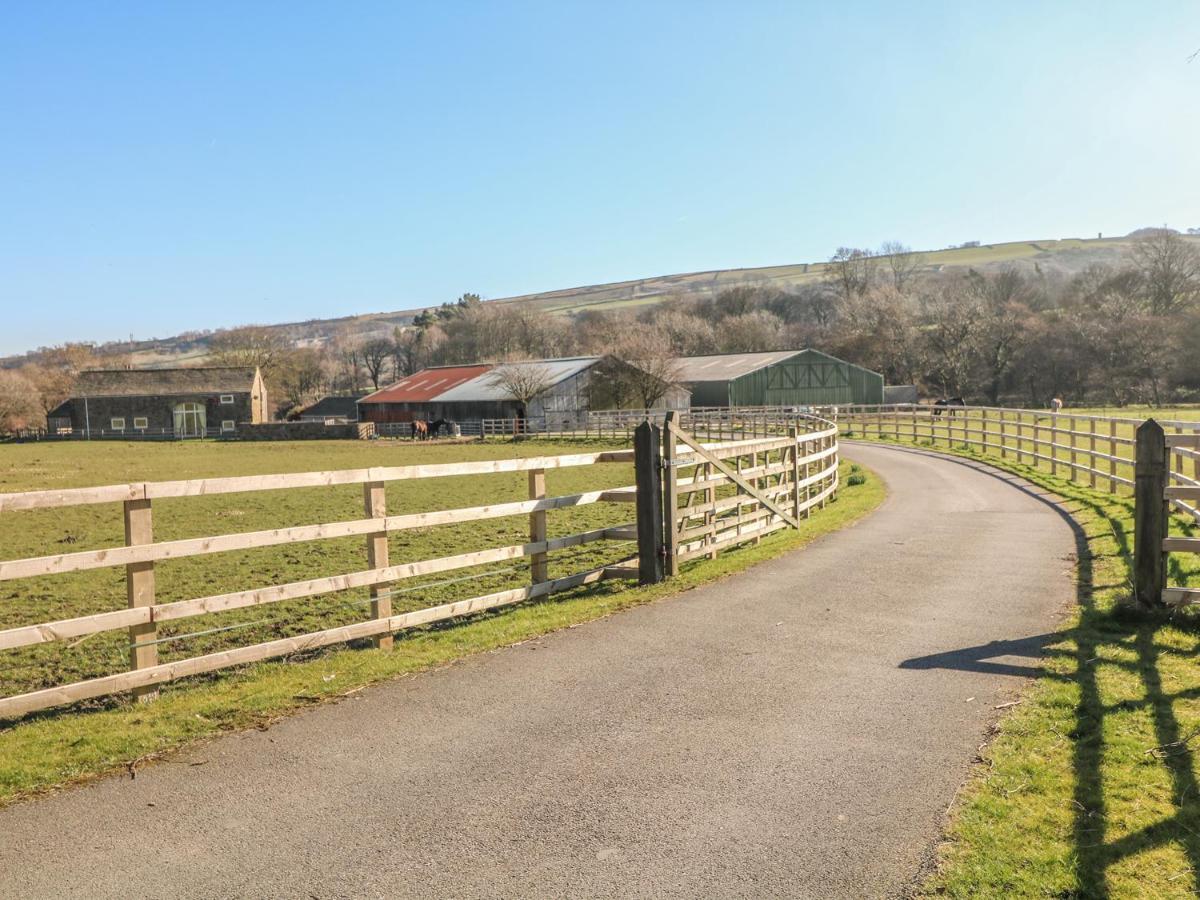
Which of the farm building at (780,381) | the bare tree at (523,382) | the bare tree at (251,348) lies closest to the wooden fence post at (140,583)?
the bare tree at (523,382)

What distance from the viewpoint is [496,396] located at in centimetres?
6788

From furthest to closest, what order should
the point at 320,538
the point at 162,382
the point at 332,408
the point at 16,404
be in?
the point at 332,408 → the point at 162,382 → the point at 16,404 → the point at 320,538

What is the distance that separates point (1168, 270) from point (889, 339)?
24.5 metres

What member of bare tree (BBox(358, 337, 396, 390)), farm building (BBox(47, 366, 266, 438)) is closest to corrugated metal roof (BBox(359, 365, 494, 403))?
farm building (BBox(47, 366, 266, 438))

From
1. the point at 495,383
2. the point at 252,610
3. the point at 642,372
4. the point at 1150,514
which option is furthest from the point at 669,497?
the point at 495,383

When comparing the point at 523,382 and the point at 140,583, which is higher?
the point at 523,382

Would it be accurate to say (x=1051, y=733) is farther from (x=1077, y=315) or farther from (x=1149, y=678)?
(x=1077, y=315)

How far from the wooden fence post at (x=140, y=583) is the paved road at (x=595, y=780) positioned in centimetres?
122

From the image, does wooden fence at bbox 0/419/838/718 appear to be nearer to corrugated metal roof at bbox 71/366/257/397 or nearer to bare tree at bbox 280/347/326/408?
corrugated metal roof at bbox 71/366/257/397

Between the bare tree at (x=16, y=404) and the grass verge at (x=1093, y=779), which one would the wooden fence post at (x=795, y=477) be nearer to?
the grass verge at (x=1093, y=779)

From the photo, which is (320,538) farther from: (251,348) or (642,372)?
(251,348)

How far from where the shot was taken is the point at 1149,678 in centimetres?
589

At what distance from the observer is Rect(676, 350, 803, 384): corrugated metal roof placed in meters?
70.0

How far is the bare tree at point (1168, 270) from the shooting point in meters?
82.6
